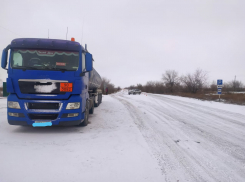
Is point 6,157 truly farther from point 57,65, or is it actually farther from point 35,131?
point 57,65

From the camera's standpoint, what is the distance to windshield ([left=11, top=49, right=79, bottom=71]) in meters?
4.84

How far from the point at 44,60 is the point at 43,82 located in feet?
2.52

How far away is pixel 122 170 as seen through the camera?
2947 mm

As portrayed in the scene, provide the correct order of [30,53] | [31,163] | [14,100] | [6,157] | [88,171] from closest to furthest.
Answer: [88,171] → [31,163] → [6,157] → [14,100] → [30,53]

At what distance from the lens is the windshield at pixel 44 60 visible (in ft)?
15.9

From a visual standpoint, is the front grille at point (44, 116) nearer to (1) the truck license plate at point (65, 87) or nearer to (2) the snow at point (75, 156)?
(2) the snow at point (75, 156)

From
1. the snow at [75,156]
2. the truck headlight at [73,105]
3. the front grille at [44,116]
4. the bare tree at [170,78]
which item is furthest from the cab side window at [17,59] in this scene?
the bare tree at [170,78]

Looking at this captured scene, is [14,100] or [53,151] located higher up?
[14,100]

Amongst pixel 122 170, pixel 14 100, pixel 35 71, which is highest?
pixel 35 71

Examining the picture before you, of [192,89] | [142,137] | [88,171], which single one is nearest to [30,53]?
[88,171]

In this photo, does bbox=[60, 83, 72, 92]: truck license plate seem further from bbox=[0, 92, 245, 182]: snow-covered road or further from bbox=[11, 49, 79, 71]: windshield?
bbox=[0, 92, 245, 182]: snow-covered road

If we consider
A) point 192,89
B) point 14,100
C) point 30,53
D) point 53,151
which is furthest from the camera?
point 192,89

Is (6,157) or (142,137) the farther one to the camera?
(142,137)

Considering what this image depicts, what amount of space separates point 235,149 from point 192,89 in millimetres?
35230
